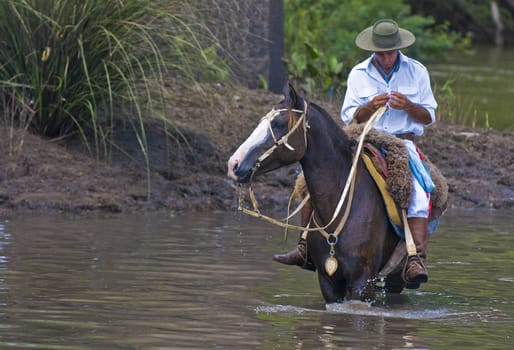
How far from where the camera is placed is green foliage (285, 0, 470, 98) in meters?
18.2

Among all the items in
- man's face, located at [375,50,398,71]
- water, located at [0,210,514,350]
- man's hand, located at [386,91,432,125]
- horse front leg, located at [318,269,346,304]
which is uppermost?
man's face, located at [375,50,398,71]

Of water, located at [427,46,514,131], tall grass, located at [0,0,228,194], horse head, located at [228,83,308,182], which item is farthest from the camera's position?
water, located at [427,46,514,131]

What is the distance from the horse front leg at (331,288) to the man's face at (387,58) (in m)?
1.54

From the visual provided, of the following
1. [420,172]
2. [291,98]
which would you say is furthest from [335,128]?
[420,172]

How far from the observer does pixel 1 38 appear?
13.7 m

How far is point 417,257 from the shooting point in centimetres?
904

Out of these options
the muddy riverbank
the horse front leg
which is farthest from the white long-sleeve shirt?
the muddy riverbank

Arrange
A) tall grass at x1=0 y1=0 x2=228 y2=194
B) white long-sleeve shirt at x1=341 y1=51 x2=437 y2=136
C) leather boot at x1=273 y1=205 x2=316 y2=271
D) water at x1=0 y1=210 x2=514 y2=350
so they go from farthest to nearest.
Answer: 1. tall grass at x1=0 y1=0 x2=228 y2=194
2. white long-sleeve shirt at x1=341 y1=51 x2=437 y2=136
3. leather boot at x1=273 y1=205 x2=316 y2=271
4. water at x1=0 y1=210 x2=514 y2=350

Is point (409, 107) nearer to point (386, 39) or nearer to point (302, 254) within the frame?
point (386, 39)

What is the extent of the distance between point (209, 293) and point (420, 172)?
167cm

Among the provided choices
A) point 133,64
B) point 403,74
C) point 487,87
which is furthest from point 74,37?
point 487,87

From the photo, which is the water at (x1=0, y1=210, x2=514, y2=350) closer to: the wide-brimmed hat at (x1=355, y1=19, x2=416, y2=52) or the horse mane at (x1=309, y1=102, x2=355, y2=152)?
the horse mane at (x1=309, y1=102, x2=355, y2=152)

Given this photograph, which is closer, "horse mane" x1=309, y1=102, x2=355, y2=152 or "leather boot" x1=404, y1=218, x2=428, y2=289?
"horse mane" x1=309, y1=102, x2=355, y2=152

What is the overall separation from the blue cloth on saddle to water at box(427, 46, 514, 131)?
8000 mm
